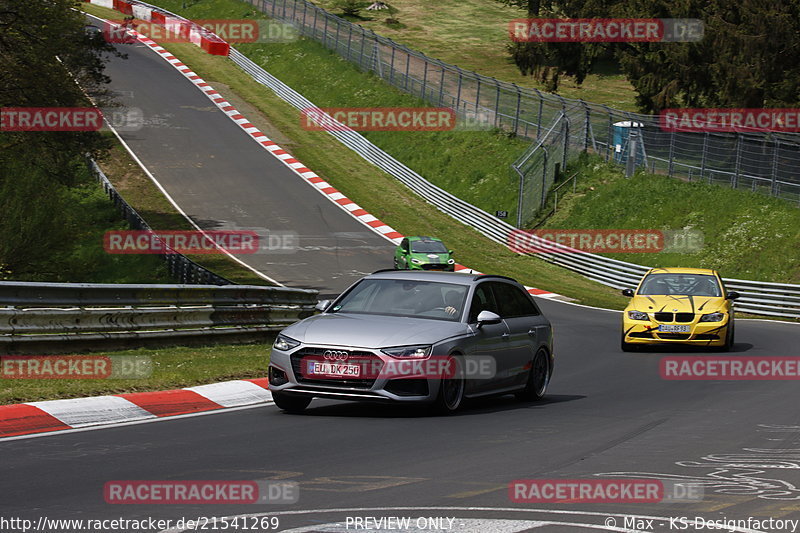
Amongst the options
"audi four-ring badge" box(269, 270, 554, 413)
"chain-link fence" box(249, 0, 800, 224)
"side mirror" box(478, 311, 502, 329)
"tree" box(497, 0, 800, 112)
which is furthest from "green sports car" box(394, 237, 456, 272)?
"side mirror" box(478, 311, 502, 329)

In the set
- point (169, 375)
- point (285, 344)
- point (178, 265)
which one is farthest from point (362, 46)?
point (285, 344)

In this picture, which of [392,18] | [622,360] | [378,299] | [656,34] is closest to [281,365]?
[378,299]

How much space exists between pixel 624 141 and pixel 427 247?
1348cm

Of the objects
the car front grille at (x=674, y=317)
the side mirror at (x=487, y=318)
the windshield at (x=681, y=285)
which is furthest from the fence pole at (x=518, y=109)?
the side mirror at (x=487, y=318)

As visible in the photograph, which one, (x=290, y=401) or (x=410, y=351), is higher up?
(x=410, y=351)

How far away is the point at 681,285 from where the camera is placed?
21656 mm

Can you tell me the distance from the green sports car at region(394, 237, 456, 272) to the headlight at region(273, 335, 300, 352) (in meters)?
23.4

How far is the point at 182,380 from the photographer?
521 inches

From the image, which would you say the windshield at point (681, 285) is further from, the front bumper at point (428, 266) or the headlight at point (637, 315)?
the front bumper at point (428, 266)

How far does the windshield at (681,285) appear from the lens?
843 inches

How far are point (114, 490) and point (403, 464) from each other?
227 cm

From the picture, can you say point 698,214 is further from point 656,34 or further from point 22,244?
point 22,244

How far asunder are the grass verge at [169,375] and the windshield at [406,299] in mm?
2298

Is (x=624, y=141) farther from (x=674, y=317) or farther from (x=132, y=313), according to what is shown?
(x=132, y=313)
